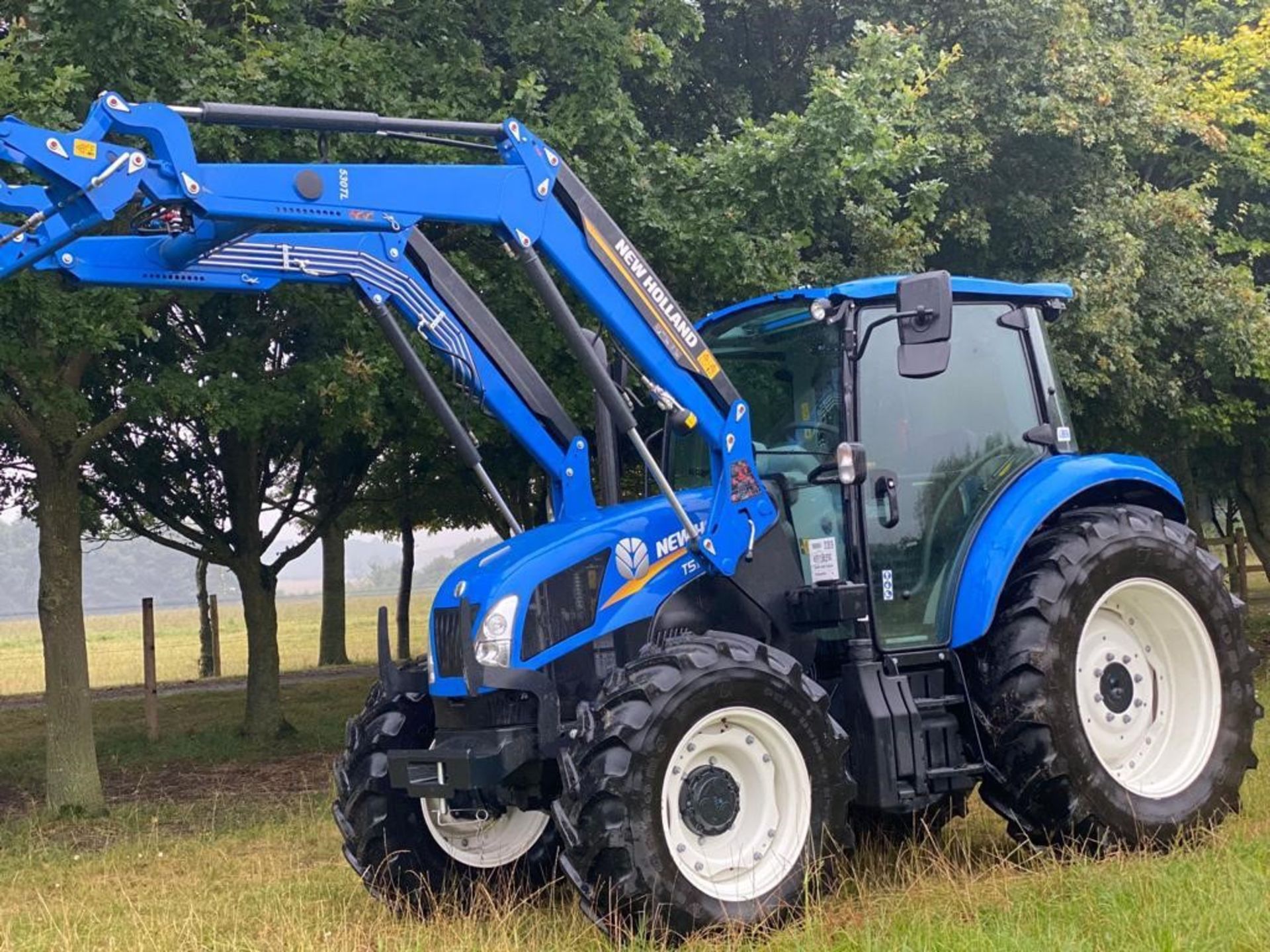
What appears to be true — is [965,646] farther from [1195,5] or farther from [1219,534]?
[1219,534]

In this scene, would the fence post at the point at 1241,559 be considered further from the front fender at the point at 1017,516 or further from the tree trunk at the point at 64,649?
A: the tree trunk at the point at 64,649

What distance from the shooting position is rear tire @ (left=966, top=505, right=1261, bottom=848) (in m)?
6.06

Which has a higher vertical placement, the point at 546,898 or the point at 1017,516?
the point at 1017,516

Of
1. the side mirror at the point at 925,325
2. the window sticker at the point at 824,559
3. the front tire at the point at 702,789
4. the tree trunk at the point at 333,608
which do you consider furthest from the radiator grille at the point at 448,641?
the tree trunk at the point at 333,608

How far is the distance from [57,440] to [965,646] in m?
7.08

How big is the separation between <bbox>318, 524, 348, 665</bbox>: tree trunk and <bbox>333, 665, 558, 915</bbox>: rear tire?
17331 mm

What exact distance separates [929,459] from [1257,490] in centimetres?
1574

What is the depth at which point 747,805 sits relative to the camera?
544cm

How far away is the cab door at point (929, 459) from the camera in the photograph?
6238mm

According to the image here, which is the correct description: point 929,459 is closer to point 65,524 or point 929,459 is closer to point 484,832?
point 484,832

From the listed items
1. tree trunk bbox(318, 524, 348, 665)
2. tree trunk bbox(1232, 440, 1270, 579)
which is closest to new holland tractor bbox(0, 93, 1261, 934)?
tree trunk bbox(1232, 440, 1270, 579)

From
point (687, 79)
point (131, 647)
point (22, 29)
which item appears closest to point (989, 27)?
point (687, 79)

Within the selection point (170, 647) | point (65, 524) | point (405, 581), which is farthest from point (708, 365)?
point (170, 647)

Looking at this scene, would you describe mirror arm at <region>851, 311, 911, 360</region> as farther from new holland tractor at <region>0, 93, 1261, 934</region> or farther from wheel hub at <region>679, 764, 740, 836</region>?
wheel hub at <region>679, 764, 740, 836</region>
